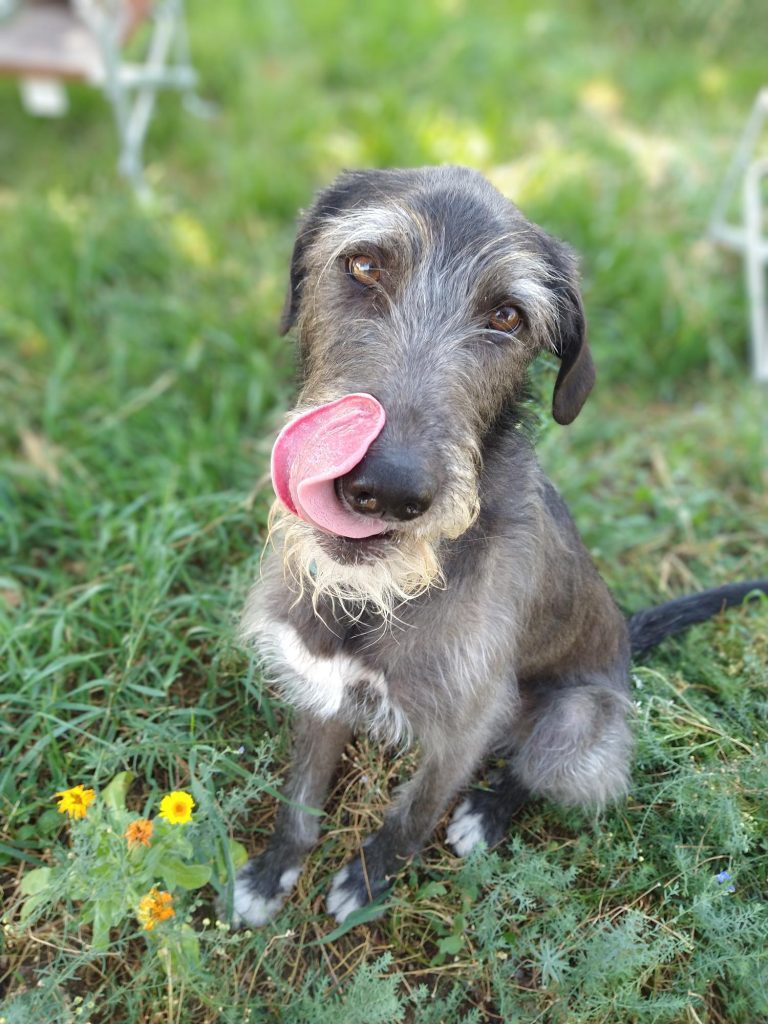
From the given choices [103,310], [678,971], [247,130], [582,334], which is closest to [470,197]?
[582,334]

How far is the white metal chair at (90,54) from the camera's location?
568 centimetres

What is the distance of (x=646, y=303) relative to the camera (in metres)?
5.57

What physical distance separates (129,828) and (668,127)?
23.7ft

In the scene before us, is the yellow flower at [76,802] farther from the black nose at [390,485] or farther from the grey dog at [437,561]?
the black nose at [390,485]

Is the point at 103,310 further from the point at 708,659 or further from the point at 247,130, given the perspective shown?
the point at 708,659

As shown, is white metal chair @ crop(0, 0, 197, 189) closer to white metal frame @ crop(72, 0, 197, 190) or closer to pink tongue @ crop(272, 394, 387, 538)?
white metal frame @ crop(72, 0, 197, 190)

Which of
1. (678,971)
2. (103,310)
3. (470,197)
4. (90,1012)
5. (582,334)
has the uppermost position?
(470,197)

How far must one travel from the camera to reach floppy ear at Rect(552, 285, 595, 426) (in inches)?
105

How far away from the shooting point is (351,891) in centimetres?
291

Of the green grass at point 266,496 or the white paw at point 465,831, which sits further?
the white paw at point 465,831

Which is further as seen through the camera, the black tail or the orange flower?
the black tail

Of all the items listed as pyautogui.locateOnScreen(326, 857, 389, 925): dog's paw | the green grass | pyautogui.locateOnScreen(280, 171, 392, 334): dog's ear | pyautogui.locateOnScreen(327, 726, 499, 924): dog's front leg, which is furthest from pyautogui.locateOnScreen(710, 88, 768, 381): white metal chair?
pyautogui.locateOnScreen(326, 857, 389, 925): dog's paw

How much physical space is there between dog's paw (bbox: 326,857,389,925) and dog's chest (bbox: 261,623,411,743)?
1.65 feet

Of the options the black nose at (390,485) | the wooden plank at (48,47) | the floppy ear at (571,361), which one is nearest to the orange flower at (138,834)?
the black nose at (390,485)
